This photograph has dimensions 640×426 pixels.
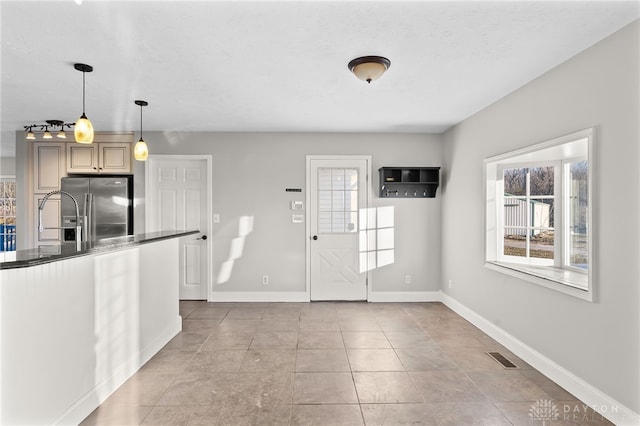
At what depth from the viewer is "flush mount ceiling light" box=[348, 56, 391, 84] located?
104 inches

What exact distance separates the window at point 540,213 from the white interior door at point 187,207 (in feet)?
12.5

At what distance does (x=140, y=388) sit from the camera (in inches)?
106

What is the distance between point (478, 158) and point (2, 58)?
4.54 meters

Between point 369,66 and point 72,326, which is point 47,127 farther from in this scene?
point 369,66

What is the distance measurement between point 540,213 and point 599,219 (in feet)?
4.70

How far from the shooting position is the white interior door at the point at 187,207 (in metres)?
5.23

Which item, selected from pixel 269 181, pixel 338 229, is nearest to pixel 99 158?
pixel 269 181

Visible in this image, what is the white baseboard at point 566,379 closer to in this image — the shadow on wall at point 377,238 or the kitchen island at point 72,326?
the shadow on wall at point 377,238

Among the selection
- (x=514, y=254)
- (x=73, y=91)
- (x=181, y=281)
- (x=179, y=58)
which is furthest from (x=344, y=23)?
(x=181, y=281)

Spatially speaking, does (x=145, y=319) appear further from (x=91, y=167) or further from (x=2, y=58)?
(x=91, y=167)

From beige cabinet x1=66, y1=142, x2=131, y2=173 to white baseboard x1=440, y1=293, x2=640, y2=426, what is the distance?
17.0 feet

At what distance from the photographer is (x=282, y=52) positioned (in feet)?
8.51

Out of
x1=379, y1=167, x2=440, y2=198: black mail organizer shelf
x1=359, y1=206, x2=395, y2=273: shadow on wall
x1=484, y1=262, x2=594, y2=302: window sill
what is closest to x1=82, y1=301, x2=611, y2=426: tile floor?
x1=484, y1=262, x2=594, y2=302: window sill

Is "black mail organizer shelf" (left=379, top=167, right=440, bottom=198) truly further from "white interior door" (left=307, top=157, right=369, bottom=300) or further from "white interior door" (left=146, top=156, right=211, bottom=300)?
"white interior door" (left=146, top=156, right=211, bottom=300)
